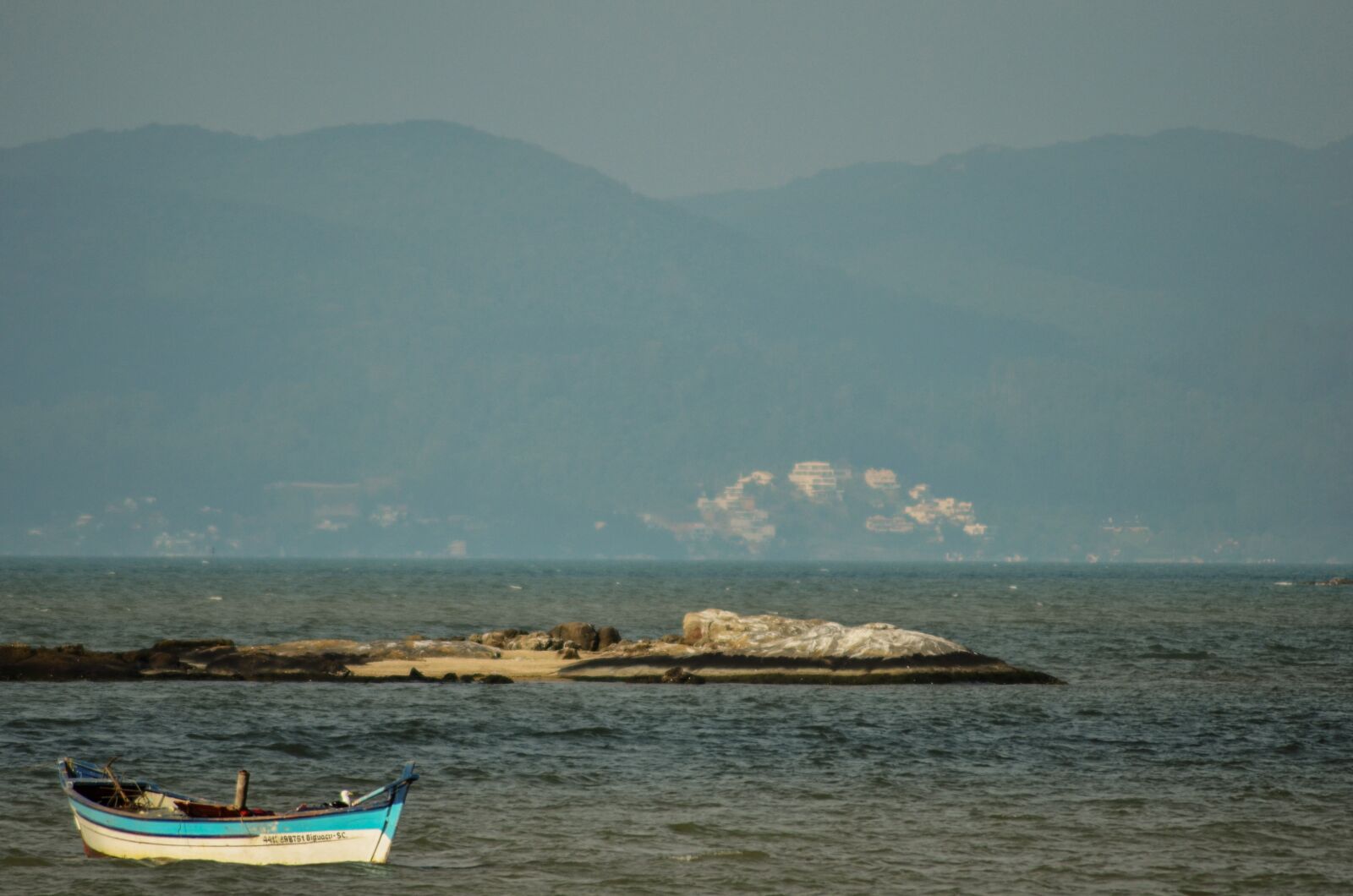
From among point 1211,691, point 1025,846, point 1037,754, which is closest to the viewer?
point 1025,846

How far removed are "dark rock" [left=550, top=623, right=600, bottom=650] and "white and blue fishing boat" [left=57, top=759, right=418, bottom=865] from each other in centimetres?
4015

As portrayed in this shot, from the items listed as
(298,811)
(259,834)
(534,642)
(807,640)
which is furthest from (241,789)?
(534,642)

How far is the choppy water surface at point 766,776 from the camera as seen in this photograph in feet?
90.3

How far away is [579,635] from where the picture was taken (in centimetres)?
6888

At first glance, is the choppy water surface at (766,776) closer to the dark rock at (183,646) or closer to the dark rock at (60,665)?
the dark rock at (60,665)

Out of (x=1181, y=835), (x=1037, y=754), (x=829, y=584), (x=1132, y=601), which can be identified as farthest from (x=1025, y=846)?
(x=829, y=584)

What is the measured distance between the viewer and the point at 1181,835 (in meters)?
30.7

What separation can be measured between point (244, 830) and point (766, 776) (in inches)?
538

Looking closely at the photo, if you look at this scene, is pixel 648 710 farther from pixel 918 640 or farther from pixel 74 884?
pixel 74 884

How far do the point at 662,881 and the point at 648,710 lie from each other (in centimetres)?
2182

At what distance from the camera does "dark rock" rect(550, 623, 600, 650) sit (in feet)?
224

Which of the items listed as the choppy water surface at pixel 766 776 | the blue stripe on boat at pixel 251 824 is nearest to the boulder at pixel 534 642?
the choppy water surface at pixel 766 776

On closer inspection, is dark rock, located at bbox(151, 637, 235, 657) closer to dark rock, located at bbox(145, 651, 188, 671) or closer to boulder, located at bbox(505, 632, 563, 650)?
dark rock, located at bbox(145, 651, 188, 671)

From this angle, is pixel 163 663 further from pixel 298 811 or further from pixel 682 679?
pixel 298 811
